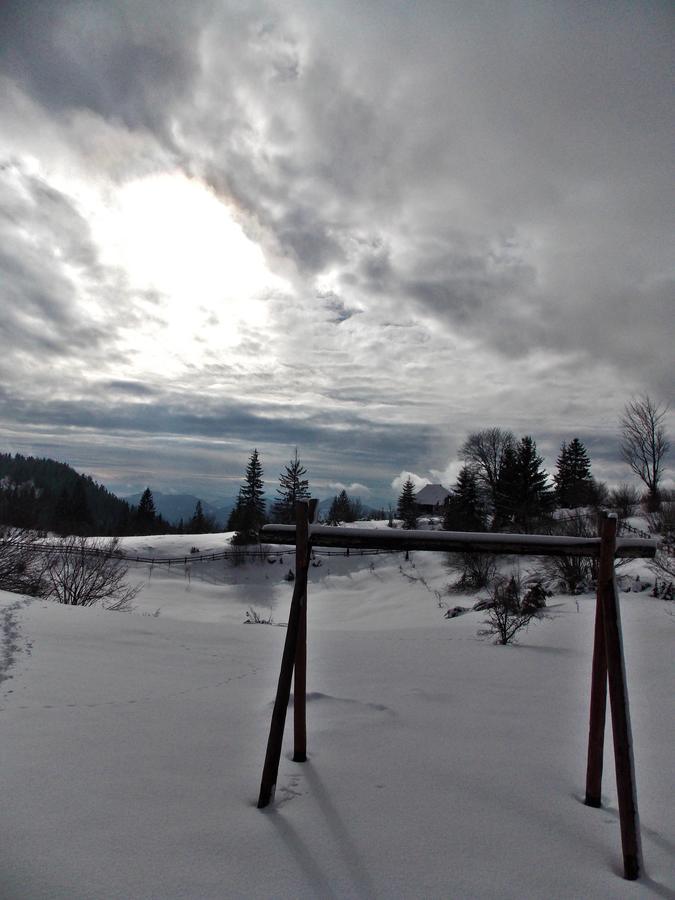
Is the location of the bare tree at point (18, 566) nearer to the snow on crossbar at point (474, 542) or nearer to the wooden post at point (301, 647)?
the wooden post at point (301, 647)

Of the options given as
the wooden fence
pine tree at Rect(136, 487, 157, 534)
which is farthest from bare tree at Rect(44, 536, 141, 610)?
pine tree at Rect(136, 487, 157, 534)

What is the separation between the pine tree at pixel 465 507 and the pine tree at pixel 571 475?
10.0 m

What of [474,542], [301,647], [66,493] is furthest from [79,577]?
[66,493]

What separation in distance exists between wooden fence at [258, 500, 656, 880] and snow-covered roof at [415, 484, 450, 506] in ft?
210

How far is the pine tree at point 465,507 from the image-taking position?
39312 mm

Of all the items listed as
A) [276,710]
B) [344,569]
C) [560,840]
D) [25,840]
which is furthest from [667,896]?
[344,569]

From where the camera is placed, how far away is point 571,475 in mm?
48156

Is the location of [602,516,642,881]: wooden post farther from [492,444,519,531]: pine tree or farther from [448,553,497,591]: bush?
[492,444,519,531]: pine tree

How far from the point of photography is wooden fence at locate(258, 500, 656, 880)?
2.91 metres

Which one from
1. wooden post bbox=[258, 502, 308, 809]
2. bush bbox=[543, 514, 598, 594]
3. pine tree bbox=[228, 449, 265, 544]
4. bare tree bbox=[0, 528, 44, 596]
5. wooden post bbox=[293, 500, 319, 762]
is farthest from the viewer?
pine tree bbox=[228, 449, 265, 544]

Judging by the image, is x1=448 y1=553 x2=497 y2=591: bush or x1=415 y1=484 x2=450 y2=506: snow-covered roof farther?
x1=415 y1=484 x2=450 y2=506: snow-covered roof

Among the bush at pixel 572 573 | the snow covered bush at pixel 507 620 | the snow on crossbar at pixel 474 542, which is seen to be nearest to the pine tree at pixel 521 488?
the bush at pixel 572 573

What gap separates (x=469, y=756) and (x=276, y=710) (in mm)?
1870

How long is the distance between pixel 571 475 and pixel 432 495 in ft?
76.5
